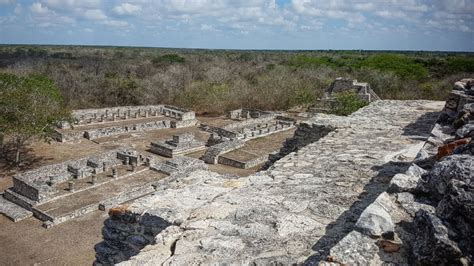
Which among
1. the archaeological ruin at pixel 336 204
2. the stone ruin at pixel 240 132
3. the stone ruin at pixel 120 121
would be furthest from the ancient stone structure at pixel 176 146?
the archaeological ruin at pixel 336 204

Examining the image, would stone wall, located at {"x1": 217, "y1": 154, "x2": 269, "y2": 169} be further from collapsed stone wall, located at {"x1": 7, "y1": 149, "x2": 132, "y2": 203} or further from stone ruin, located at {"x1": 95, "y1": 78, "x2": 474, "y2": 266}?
stone ruin, located at {"x1": 95, "y1": 78, "x2": 474, "y2": 266}

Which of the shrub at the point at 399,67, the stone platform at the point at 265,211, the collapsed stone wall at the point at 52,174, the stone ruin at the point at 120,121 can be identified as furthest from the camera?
the shrub at the point at 399,67

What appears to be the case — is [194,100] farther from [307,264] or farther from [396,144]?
[307,264]

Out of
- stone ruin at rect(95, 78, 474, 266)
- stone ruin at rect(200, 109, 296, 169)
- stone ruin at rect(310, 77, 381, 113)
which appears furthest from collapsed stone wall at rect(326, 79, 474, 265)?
stone ruin at rect(310, 77, 381, 113)

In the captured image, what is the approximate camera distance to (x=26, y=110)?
17500 millimetres

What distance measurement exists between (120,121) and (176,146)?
910cm

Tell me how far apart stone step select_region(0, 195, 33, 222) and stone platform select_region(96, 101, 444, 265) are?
31.9ft

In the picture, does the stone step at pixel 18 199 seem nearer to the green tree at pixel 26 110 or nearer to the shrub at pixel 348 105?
the green tree at pixel 26 110

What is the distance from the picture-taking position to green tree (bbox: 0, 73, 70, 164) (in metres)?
17.1

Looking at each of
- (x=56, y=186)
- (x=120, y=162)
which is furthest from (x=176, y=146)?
(x=56, y=186)

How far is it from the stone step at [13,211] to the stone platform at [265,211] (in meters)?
9.72

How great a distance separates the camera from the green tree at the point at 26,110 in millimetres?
17125

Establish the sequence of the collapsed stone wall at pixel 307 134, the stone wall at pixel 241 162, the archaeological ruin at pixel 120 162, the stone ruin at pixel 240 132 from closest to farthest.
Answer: the collapsed stone wall at pixel 307 134 < the archaeological ruin at pixel 120 162 < the stone wall at pixel 241 162 < the stone ruin at pixel 240 132

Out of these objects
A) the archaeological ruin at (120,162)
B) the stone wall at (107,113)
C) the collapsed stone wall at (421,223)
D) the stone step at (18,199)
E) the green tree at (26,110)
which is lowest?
the stone step at (18,199)
